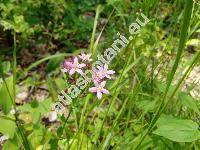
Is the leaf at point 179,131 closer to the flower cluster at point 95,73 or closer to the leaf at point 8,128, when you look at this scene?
the flower cluster at point 95,73

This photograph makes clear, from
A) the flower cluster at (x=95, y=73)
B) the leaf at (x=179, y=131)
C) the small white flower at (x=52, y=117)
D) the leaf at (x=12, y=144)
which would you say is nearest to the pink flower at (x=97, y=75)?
the flower cluster at (x=95, y=73)

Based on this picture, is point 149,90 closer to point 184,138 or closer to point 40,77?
point 184,138

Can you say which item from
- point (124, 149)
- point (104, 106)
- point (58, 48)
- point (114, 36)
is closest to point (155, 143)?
point (124, 149)

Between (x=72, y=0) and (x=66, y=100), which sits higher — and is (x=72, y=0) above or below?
above

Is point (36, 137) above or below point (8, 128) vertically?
below

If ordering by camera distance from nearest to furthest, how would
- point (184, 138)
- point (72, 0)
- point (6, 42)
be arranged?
point (184, 138), point (6, 42), point (72, 0)

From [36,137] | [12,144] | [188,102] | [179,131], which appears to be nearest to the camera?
[179,131]

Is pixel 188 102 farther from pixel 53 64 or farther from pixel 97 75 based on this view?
pixel 53 64

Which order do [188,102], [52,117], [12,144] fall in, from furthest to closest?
[52,117]
[12,144]
[188,102]

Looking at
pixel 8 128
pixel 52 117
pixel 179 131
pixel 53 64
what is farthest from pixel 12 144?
pixel 52 117
